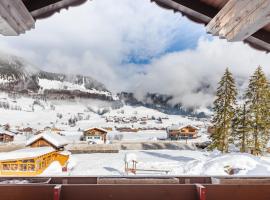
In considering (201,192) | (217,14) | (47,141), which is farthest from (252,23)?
(47,141)

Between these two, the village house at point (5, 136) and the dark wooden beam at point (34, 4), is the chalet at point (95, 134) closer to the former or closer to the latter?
the village house at point (5, 136)

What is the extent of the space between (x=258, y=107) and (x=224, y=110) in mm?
3639

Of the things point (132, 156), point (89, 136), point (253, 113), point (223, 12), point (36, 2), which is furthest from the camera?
point (89, 136)

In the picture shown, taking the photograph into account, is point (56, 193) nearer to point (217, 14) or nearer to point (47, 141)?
point (217, 14)

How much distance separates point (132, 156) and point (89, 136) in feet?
94.2

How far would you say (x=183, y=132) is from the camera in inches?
2180

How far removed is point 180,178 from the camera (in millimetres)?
2969

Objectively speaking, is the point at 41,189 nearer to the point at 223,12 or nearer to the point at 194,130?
the point at 223,12

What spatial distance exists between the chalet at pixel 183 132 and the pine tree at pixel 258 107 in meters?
24.4

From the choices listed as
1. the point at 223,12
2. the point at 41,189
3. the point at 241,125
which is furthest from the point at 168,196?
the point at 241,125

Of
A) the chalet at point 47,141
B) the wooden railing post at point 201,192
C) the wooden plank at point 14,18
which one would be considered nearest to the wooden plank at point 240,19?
the wooden railing post at point 201,192

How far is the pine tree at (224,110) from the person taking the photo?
30797mm

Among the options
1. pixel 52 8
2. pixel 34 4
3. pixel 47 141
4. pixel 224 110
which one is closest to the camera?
pixel 34 4

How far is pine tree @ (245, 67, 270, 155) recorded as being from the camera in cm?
3021
